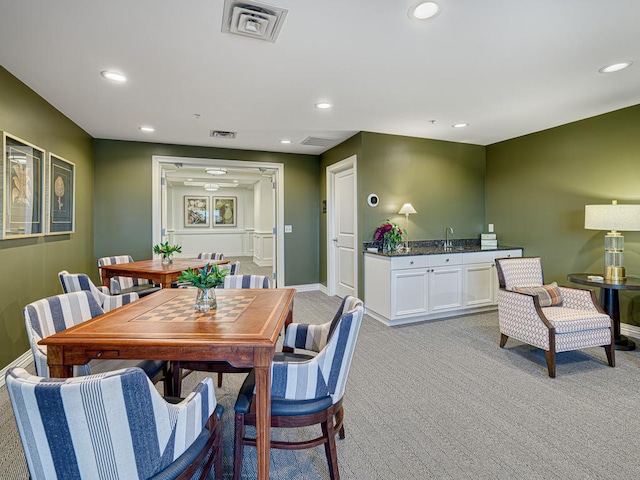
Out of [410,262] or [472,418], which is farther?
[410,262]

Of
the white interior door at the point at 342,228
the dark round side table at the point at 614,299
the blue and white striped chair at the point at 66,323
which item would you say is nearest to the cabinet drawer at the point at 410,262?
the white interior door at the point at 342,228

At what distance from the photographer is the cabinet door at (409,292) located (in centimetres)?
386

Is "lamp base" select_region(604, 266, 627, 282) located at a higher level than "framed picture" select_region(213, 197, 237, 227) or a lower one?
lower

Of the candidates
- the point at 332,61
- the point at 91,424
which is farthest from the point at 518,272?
the point at 91,424

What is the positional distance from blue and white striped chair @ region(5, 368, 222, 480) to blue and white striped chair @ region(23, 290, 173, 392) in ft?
2.43

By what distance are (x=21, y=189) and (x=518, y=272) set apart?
15.7ft

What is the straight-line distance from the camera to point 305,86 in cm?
290

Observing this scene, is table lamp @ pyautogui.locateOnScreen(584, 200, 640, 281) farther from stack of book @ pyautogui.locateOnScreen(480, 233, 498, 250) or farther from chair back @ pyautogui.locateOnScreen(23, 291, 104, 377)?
chair back @ pyautogui.locateOnScreen(23, 291, 104, 377)

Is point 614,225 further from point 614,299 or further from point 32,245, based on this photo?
point 32,245

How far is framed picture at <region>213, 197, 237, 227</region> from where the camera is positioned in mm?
10477

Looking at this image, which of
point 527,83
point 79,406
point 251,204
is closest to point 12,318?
point 79,406

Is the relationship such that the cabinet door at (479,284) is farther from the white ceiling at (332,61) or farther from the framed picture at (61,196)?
the framed picture at (61,196)

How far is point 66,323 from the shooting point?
178 cm

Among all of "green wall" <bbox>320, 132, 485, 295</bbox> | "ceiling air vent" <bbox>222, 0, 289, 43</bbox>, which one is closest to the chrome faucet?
"green wall" <bbox>320, 132, 485, 295</bbox>
